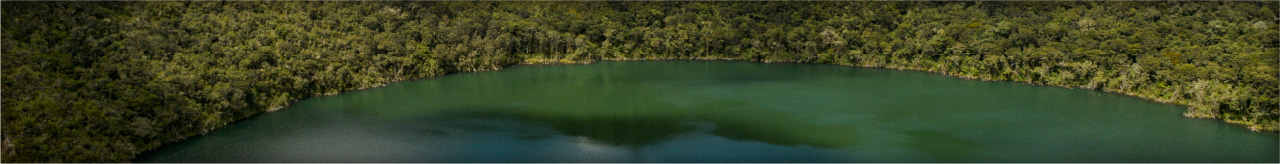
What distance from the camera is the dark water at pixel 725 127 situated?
3981 cm

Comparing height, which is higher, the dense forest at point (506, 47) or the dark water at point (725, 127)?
the dense forest at point (506, 47)

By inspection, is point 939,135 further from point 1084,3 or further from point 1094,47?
point 1084,3

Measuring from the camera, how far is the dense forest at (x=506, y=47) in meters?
39.8

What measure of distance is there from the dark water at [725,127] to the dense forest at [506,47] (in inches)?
75.4

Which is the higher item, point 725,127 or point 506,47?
point 506,47

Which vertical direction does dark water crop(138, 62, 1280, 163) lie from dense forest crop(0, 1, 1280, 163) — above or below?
below

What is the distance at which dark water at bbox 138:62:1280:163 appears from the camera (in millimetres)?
39812

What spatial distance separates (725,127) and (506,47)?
3808cm

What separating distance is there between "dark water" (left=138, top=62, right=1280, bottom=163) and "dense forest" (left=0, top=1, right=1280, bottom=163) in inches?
75.4

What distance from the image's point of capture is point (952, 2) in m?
82.8

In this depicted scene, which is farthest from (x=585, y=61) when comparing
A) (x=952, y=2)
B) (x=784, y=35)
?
(x=952, y=2)

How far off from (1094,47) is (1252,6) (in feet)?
40.6

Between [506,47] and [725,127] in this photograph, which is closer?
[725,127]

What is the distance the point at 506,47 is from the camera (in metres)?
80.1
